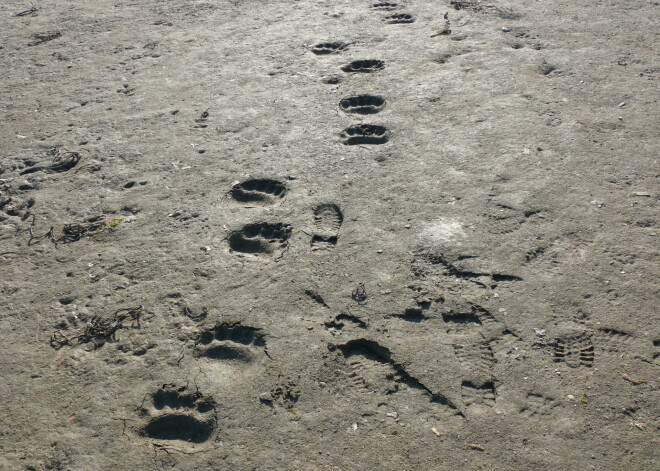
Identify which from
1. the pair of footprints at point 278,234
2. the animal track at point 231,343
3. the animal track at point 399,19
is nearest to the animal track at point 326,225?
the pair of footprints at point 278,234

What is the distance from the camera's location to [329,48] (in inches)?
178

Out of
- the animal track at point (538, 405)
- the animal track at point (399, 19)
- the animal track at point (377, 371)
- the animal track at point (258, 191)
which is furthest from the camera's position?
the animal track at point (399, 19)

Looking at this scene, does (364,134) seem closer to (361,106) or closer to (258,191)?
(361,106)

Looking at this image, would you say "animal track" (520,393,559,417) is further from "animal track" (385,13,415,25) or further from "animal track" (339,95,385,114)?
"animal track" (385,13,415,25)

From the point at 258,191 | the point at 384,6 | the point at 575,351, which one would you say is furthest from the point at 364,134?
the point at 384,6

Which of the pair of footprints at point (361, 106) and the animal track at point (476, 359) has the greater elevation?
the pair of footprints at point (361, 106)

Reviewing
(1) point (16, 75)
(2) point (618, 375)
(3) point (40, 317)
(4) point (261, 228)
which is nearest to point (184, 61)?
(1) point (16, 75)

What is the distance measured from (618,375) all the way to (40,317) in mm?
2153

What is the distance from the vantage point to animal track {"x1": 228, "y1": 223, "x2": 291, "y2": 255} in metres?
2.83

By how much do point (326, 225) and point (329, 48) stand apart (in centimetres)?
205

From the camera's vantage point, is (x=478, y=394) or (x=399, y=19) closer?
(x=478, y=394)

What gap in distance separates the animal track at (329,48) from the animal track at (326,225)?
183cm

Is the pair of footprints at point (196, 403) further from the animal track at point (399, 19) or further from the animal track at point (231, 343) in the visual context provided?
the animal track at point (399, 19)

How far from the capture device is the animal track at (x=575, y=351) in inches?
88.2
